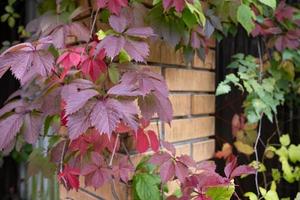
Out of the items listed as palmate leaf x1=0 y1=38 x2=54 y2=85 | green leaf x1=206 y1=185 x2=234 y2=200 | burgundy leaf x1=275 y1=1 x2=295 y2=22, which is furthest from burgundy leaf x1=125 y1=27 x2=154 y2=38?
burgundy leaf x1=275 y1=1 x2=295 y2=22

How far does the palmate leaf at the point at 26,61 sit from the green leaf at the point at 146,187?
445 millimetres

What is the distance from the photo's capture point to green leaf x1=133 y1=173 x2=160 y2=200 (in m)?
1.01

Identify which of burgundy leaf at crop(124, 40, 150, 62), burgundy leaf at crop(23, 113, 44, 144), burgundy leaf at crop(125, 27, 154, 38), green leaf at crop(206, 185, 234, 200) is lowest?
green leaf at crop(206, 185, 234, 200)

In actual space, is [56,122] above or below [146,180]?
above

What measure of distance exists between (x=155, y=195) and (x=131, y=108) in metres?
0.39

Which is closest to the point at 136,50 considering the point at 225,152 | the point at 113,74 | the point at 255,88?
the point at 113,74

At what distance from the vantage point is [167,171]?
90 centimetres

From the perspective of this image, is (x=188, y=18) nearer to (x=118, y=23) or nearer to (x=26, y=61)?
(x=118, y=23)

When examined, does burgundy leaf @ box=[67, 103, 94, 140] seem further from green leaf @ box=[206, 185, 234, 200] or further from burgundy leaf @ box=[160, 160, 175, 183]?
green leaf @ box=[206, 185, 234, 200]

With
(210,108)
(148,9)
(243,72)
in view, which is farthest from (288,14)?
(148,9)

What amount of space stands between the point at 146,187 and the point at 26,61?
0.51 m

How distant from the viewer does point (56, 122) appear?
104 centimetres

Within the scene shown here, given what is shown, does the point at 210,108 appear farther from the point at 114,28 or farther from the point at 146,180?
the point at 114,28

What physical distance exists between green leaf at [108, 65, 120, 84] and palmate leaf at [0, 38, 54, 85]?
185mm
